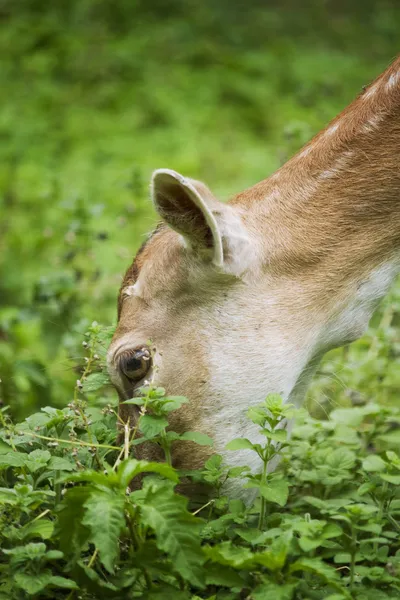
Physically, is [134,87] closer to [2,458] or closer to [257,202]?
[257,202]

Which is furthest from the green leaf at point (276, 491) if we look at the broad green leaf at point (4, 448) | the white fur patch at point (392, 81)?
the white fur patch at point (392, 81)

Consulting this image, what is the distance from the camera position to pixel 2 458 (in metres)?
3.02

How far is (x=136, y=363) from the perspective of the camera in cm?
357

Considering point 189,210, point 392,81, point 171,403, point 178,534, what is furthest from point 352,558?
point 392,81

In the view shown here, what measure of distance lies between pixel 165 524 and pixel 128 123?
7941mm

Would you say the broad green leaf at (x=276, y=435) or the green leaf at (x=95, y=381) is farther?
the green leaf at (x=95, y=381)

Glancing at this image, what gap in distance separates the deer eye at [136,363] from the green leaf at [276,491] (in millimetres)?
818

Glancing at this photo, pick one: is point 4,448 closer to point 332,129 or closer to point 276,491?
point 276,491

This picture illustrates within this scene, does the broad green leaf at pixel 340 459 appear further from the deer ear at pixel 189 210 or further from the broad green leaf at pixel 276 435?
the deer ear at pixel 189 210

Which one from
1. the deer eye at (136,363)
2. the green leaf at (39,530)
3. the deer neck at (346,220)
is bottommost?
the green leaf at (39,530)

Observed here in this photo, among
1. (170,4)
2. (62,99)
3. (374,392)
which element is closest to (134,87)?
(62,99)

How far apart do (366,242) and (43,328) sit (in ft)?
8.06

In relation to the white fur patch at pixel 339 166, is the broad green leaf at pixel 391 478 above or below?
below

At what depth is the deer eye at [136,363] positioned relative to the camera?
3.56 meters
